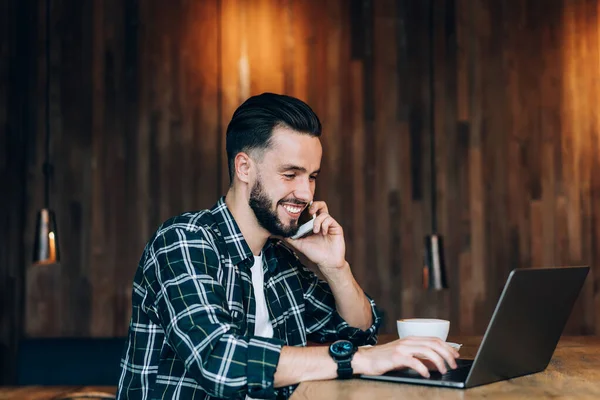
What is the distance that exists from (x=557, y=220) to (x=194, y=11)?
90.0 inches

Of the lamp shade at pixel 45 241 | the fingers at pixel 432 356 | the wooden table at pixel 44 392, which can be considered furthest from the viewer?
the lamp shade at pixel 45 241

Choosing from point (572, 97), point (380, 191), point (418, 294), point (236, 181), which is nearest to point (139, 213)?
point (380, 191)

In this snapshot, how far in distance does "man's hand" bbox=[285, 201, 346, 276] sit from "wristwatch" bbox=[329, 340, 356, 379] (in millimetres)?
575

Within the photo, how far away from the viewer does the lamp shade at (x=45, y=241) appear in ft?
10.7

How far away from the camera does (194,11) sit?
4.07 m

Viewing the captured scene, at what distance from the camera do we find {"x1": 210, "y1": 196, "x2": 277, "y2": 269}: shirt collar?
1829 mm

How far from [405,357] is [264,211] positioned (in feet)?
2.24

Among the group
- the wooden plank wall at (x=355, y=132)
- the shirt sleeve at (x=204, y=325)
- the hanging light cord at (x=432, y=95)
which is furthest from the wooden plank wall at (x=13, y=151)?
the shirt sleeve at (x=204, y=325)

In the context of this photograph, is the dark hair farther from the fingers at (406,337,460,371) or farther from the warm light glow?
the warm light glow

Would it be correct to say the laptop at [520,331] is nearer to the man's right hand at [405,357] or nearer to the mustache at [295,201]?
the man's right hand at [405,357]

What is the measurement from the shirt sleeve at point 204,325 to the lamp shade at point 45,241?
5.74 ft

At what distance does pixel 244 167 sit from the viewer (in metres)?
1.97

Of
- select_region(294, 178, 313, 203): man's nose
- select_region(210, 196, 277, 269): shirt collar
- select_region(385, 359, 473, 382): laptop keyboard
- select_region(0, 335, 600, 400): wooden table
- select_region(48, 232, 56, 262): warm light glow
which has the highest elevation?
select_region(294, 178, 313, 203): man's nose

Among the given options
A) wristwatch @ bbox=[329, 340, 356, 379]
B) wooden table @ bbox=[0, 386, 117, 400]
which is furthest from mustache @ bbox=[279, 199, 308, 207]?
wooden table @ bbox=[0, 386, 117, 400]
